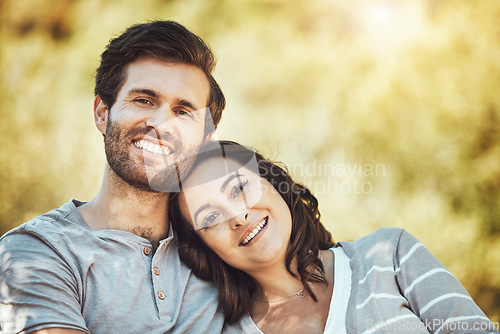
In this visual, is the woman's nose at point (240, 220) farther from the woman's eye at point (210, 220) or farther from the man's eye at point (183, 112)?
the man's eye at point (183, 112)

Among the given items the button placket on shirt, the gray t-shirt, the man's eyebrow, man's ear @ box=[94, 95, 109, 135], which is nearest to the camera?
the gray t-shirt

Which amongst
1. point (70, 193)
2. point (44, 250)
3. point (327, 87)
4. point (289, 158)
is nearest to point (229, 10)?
point (327, 87)

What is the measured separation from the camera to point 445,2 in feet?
14.0

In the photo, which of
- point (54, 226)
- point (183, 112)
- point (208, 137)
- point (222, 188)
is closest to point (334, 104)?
point (208, 137)

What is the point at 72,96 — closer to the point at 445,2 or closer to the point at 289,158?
the point at 289,158

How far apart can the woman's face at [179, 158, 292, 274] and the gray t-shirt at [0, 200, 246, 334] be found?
7.4 inches

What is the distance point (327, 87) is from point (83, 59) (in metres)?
2.37

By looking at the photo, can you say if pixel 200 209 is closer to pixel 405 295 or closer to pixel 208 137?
pixel 208 137

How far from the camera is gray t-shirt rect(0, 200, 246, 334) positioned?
1.50m

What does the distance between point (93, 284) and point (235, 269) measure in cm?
68

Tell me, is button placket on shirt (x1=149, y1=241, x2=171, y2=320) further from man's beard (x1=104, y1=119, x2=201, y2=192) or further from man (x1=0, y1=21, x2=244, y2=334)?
man's beard (x1=104, y1=119, x2=201, y2=192)

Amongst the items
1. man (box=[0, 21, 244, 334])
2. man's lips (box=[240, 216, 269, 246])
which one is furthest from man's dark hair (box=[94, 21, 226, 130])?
man's lips (box=[240, 216, 269, 246])

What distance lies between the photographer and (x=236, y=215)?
6.37ft

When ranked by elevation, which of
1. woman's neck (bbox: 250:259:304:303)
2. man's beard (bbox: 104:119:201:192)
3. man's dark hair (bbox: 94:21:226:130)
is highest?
man's dark hair (bbox: 94:21:226:130)
